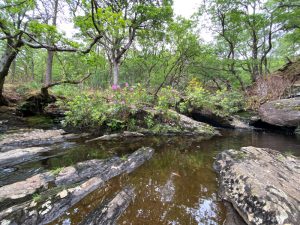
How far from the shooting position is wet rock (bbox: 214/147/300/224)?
6.28 feet

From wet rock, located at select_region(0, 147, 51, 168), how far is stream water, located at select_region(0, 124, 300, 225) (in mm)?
273

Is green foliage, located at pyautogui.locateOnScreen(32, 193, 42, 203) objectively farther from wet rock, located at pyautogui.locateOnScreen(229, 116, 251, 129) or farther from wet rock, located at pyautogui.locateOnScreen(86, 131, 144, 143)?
wet rock, located at pyautogui.locateOnScreen(229, 116, 251, 129)

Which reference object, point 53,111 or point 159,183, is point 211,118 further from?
point 53,111

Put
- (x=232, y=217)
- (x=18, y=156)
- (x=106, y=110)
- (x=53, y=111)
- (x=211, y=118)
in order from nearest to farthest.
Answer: (x=232, y=217) < (x=18, y=156) < (x=106, y=110) < (x=53, y=111) < (x=211, y=118)

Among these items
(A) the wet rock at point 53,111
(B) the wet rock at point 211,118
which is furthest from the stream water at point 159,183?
(A) the wet rock at point 53,111

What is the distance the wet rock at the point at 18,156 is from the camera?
11.8 feet

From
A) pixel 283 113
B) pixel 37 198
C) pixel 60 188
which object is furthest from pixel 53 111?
pixel 283 113

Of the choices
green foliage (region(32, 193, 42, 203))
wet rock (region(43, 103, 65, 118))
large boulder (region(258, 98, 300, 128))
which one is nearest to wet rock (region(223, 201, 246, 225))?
green foliage (region(32, 193, 42, 203))

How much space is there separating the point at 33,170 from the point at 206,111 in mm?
8461

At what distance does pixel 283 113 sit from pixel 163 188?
7.97 metres

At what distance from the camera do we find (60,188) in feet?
8.48

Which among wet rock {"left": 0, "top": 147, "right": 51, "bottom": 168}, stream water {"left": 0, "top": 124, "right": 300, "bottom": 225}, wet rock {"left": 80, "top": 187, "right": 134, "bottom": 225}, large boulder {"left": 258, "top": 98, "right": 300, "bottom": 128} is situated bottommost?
wet rock {"left": 0, "top": 147, "right": 51, "bottom": 168}

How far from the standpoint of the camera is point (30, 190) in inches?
100

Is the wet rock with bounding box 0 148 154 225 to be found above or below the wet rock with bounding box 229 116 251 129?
below
